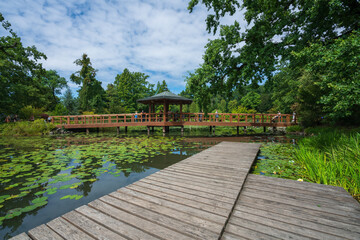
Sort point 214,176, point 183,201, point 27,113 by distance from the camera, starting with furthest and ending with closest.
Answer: point 27,113 → point 214,176 → point 183,201

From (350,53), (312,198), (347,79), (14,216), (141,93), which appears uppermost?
(141,93)

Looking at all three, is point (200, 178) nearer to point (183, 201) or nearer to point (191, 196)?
point (191, 196)

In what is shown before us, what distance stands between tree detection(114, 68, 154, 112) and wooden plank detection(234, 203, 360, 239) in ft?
103

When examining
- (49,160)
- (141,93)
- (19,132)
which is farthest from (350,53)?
(141,93)

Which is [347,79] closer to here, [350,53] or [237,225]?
[350,53]

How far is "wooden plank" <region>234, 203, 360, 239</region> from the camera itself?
148cm

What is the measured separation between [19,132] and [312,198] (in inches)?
751

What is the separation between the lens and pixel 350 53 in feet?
12.6

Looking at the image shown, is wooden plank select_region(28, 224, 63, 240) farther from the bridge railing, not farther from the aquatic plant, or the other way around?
the bridge railing

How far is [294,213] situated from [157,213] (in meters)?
1.61

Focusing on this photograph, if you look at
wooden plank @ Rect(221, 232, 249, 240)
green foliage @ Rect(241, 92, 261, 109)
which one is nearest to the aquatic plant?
wooden plank @ Rect(221, 232, 249, 240)

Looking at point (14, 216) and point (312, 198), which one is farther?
point (14, 216)

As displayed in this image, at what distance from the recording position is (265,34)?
6574 mm

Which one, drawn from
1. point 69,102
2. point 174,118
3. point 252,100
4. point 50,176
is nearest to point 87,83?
point 69,102
